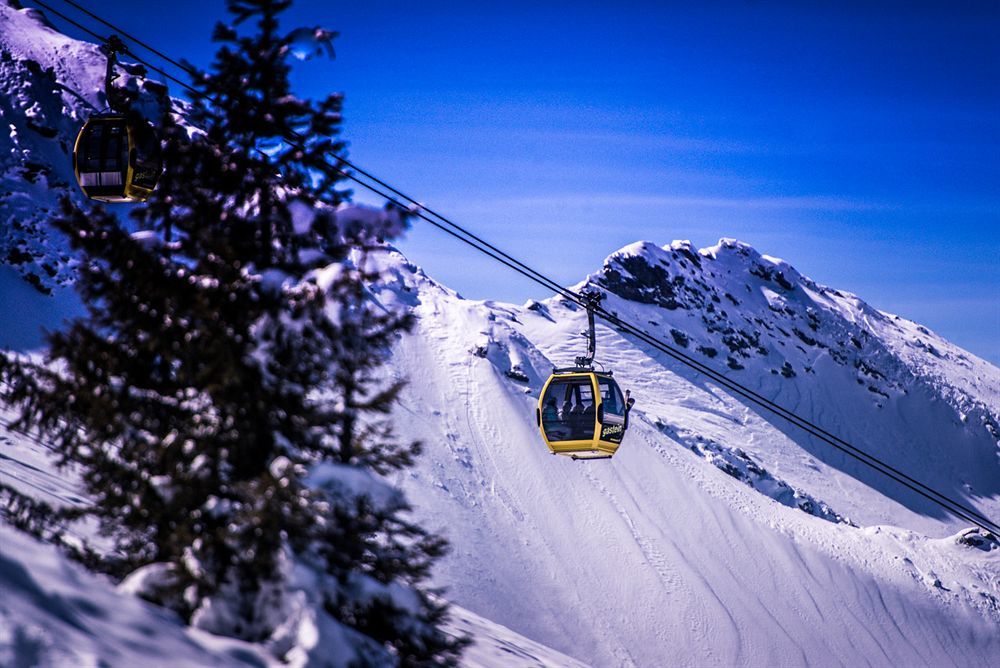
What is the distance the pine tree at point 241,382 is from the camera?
766cm

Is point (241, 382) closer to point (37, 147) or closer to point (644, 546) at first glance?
point (644, 546)

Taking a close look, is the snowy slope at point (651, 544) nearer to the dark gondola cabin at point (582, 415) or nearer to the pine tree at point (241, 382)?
the dark gondola cabin at point (582, 415)

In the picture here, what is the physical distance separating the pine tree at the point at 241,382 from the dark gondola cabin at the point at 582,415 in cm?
999

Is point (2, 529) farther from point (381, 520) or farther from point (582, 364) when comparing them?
point (582, 364)

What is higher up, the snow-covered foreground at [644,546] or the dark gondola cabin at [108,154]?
the dark gondola cabin at [108,154]

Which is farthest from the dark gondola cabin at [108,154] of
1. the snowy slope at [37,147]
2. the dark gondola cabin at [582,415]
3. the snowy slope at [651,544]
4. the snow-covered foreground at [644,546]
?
the snowy slope at [37,147]

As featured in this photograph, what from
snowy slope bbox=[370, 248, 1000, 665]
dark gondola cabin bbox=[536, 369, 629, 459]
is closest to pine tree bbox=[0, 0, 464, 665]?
dark gondola cabin bbox=[536, 369, 629, 459]

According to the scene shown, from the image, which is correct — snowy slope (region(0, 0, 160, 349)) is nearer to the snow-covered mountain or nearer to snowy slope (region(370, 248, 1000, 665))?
the snow-covered mountain

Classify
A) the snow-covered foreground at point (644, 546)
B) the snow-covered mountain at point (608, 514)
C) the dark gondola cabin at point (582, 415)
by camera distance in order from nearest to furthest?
1. the dark gondola cabin at point (582, 415)
2. the snow-covered mountain at point (608, 514)
3. the snow-covered foreground at point (644, 546)

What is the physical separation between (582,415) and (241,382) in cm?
1263

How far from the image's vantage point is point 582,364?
19484 mm

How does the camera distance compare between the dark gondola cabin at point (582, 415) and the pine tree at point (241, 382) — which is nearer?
the pine tree at point (241, 382)

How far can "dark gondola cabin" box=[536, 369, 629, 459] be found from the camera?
19031 mm

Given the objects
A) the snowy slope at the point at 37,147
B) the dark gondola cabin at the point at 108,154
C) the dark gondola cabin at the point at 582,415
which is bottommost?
the dark gondola cabin at the point at 582,415
